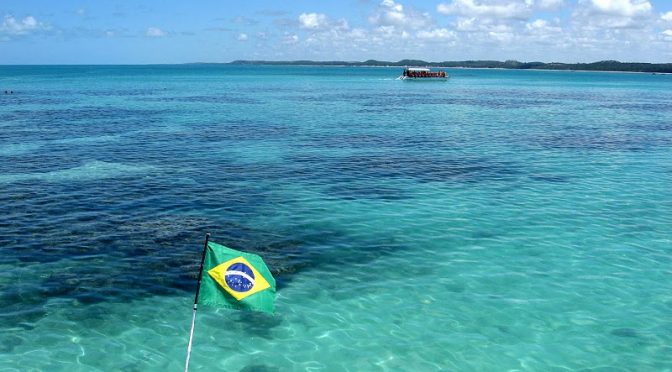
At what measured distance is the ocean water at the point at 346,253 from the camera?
1653cm

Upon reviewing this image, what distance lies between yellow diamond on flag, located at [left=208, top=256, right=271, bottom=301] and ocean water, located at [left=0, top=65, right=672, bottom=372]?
3.69 metres

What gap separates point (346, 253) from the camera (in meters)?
23.7

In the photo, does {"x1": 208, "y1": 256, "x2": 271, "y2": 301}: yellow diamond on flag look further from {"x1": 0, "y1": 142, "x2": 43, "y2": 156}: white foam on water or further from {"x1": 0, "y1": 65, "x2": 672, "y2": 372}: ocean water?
{"x1": 0, "y1": 142, "x2": 43, "y2": 156}: white foam on water

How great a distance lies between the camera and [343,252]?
2378 cm

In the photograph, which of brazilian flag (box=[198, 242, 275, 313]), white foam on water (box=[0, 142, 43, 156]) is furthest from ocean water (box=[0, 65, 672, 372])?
brazilian flag (box=[198, 242, 275, 313])

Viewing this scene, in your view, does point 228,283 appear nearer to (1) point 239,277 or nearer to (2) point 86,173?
(1) point 239,277

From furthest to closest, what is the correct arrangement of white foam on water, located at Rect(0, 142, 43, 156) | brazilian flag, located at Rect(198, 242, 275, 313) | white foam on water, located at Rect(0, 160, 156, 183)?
white foam on water, located at Rect(0, 142, 43, 156) < white foam on water, located at Rect(0, 160, 156, 183) < brazilian flag, located at Rect(198, 242, 275, 313)

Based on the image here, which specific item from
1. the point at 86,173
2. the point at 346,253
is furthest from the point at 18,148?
the point at 346,253

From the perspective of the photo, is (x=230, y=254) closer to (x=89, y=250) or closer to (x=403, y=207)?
(x=89, y=250)

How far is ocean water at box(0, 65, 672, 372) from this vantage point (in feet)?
54.2

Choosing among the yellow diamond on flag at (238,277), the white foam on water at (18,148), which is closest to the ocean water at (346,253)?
the white foam on water at (18,148)

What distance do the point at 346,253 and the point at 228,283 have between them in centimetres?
1121

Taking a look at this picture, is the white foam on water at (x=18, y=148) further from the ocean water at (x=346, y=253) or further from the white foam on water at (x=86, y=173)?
the white foam on water at (x=86, y=173)

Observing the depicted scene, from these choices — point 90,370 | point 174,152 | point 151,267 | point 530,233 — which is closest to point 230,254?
point 90,370
